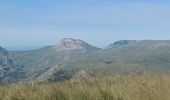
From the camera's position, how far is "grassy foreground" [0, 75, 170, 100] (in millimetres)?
7910

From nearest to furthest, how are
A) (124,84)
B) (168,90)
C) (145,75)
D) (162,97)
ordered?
(162,97), (168,90), (124,84), (145,75)

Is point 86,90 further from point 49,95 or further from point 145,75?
point 145,75

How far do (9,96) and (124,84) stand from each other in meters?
2.67

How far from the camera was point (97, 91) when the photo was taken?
831 cm

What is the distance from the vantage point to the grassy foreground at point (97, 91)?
7.91m

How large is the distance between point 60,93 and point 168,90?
2.24 meters

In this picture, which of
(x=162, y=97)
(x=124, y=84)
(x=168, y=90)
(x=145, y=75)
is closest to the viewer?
(x=162, y=97)

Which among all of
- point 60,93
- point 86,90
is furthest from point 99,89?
point 60,93

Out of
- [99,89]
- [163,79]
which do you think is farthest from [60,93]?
[163,79]

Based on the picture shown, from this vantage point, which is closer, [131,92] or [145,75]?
[131,92]

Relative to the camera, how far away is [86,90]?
8398 millimetres

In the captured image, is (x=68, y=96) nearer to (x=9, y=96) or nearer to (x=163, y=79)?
(x=9, y=96)

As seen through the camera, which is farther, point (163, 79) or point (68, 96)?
point (163, 79)

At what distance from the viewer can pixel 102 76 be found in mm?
10055
